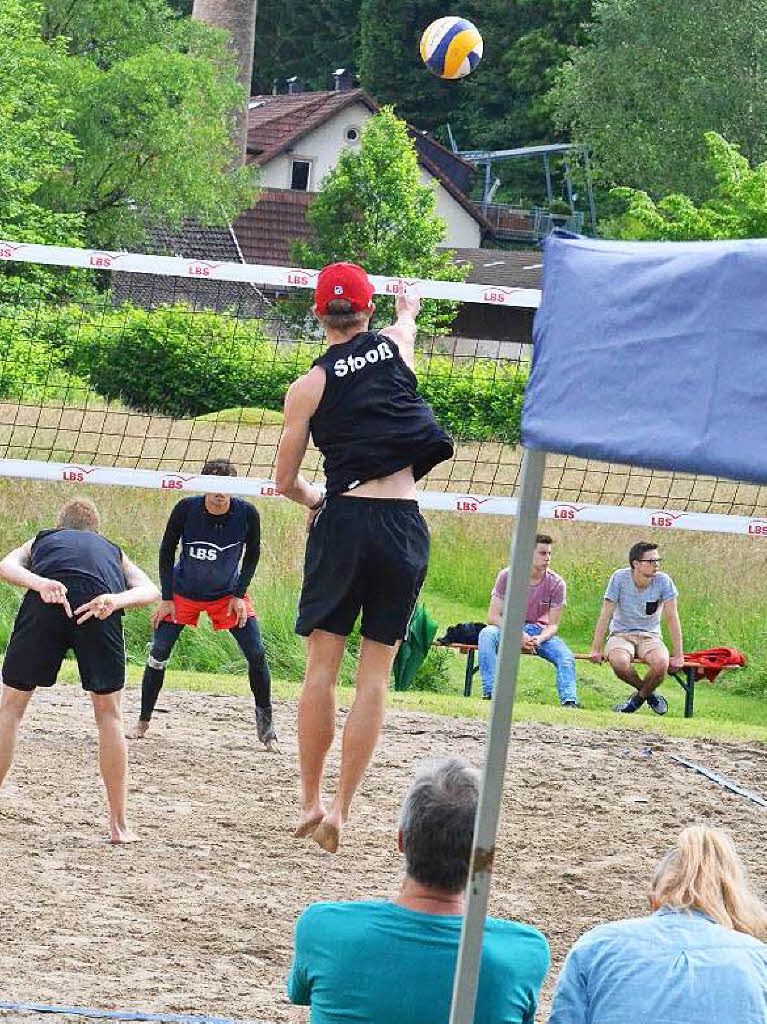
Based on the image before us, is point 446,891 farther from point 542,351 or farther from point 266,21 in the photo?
point 266,21

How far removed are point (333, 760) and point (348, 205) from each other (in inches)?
1522

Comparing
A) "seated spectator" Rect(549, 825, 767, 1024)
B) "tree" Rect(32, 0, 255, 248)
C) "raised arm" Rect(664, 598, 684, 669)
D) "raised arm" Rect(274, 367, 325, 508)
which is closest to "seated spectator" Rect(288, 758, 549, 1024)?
"seated spectator" Rect(549, 825, 767, 1024)

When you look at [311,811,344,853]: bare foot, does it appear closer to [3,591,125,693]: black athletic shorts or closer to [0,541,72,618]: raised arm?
[3,591,125,693]: black athletic shorts

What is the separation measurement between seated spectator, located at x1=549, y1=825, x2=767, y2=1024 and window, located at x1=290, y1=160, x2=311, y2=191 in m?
60.9

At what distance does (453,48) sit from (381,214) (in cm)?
2373

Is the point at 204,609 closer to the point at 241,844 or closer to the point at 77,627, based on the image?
the point at 241,844

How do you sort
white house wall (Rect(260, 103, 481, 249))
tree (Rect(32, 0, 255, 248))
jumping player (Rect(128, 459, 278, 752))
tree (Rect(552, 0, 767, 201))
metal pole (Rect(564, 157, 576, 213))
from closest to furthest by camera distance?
1. jumping player (Rect(128, 459, 278, 752))
2. tree (Rect(32, 0, 255, 248))
3. tree (Rect(552, 0, 767, 201))
4. white house wall (Rect(260, 103, 481, 249))
5. metal pole (Rect(564, 157, 576, 213))

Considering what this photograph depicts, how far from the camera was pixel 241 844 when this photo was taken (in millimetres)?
7121

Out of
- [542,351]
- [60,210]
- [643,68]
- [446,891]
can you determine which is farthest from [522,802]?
[643,68]

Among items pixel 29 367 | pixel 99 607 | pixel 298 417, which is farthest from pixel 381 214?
pixel 298 417

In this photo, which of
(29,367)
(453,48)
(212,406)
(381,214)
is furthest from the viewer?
(381,214)

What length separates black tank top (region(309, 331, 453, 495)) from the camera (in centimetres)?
616

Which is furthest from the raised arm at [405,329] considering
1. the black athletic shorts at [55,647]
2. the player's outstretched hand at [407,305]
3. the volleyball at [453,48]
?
the volleyball at [453,48]

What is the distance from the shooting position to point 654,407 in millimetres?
3301
